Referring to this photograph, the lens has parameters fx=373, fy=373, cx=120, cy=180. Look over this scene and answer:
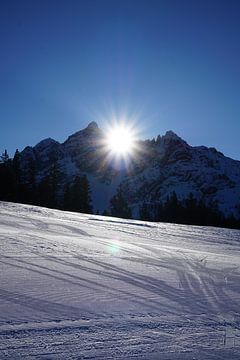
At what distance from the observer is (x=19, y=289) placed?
378cm

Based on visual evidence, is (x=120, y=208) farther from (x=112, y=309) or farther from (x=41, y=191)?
(x=112, y=309)

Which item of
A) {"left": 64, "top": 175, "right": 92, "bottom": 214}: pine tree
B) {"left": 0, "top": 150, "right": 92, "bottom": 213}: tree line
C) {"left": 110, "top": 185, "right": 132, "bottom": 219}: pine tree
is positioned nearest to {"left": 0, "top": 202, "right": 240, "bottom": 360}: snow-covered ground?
{"left": 0, "top": 150, "right": 92, "bottom": 213}: tree line

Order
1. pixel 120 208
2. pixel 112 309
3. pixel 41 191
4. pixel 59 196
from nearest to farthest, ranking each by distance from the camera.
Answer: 1. pixel 112 309
2. pixel 41 191
3. pixel 59 196
4. pixel 120 208

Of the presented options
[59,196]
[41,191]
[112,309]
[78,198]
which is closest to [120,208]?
[59,196]

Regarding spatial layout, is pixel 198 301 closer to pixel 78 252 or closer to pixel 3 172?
pixel 78 252

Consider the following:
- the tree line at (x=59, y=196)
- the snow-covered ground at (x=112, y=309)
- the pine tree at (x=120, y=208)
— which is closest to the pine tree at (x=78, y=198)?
the tree line at (x=59, y=196)

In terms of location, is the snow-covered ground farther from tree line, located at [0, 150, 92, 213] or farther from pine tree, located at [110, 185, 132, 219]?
pine tree, located at [110, 185, 132, 219]

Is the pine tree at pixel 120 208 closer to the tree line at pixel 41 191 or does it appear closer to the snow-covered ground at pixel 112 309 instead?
the tree line at pixel 41 191

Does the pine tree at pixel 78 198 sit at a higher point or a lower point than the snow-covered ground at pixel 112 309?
higher

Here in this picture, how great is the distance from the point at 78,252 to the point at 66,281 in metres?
2.16

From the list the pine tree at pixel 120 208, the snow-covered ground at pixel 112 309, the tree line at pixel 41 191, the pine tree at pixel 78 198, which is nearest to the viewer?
the snow-covered ground at pixel 112 309

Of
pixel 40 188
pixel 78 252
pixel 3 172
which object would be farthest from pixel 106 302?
pixel 40 188

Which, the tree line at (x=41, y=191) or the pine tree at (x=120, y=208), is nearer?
the tree line at (x=41, y=191)

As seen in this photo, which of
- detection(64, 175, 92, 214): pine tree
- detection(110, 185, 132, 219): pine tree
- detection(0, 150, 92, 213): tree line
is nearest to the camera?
detection(0, 150, 92, 213): tree line
